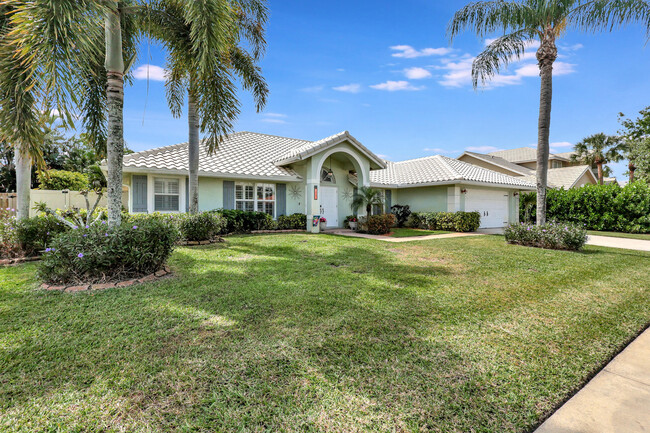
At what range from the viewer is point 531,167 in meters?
35.5

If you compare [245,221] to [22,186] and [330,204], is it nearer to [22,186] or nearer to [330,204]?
[330,204]

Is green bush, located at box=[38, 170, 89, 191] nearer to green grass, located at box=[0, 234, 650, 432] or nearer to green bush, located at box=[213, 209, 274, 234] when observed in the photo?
green bush, located at box=[213, 209, 274, 234]

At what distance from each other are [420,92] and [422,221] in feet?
25.8

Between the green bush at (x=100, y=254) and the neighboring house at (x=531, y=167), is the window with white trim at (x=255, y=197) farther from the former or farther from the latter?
the neighboring house at (x=531, y=167)

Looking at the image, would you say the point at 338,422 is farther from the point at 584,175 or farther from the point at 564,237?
the point at 584,175

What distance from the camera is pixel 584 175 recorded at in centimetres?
3111

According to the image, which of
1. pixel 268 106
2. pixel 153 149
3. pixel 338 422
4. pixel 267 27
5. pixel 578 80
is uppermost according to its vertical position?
pixel 267 27

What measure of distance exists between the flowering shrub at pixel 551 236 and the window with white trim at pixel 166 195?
578 inches

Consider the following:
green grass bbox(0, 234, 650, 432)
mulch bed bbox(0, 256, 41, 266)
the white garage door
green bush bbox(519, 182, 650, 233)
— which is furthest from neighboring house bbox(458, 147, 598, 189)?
mulch bed bbox(0, 256, 41, 266)

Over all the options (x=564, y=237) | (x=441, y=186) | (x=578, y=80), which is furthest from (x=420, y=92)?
(x=564, y=237)

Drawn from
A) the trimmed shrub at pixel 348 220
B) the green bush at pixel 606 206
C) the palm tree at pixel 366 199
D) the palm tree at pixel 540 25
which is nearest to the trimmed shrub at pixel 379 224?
the palm tree at pixel 366 199

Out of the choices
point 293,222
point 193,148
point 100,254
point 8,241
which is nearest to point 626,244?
point 293,222

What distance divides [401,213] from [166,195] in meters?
14.5

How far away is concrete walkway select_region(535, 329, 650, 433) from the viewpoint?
7.29 feet
